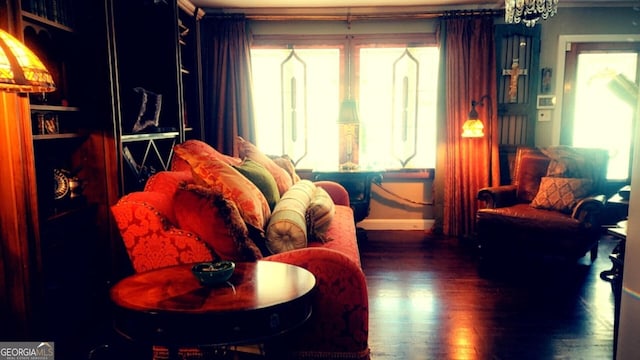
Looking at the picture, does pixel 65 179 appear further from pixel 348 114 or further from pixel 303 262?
pixel 348 114

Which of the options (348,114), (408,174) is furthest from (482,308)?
(408,174)

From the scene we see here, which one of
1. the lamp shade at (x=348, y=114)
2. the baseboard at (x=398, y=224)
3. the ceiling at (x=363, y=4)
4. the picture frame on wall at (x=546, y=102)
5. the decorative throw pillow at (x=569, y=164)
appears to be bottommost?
the baseboard at (x=398, y=224)

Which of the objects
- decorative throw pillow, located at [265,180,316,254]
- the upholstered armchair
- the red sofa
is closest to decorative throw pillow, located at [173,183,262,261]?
the red sofa

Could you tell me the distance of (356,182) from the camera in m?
4.31

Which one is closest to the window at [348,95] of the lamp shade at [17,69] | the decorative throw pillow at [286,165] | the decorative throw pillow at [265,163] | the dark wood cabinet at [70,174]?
the decorative throw pillow at [286,165]

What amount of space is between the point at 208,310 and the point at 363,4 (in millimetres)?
3971

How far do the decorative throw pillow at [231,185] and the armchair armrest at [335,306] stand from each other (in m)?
0.41

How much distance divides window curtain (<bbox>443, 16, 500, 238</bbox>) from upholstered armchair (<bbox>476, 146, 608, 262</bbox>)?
0.47 metres

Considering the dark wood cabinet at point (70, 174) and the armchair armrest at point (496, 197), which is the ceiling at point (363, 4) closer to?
the armchair armrest at point (496, 197)

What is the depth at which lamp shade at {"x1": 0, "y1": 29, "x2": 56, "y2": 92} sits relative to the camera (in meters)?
1.46

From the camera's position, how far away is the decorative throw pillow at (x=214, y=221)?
5.83ft

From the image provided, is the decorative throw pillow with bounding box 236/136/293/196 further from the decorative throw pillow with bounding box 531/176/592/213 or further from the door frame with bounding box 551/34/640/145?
the door frame with bounding box 551/34/640/145

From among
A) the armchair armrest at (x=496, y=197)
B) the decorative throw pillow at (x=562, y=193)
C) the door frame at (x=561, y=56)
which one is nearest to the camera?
the decorative throw pillow at (x=562, y=193)

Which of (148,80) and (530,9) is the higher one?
(530,9)
